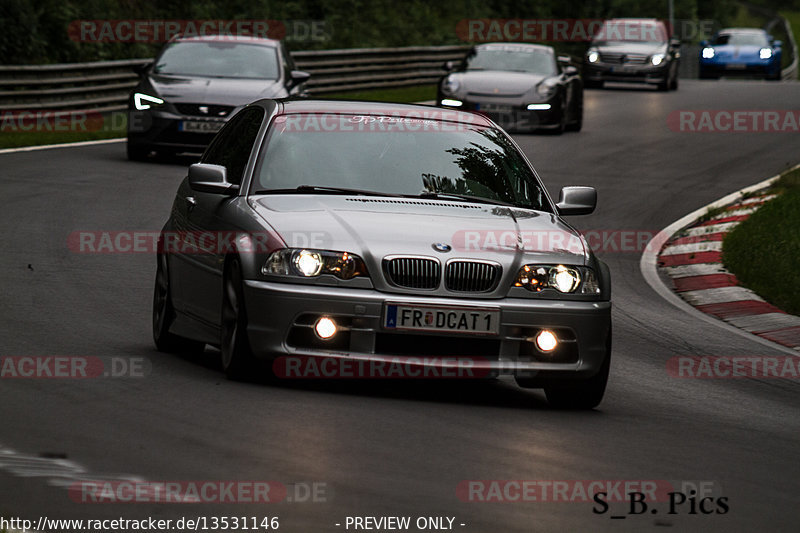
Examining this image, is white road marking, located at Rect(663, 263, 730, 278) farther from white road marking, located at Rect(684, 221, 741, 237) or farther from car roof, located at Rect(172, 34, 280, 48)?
car roof, located at Rect(172, 34, 280, 48)

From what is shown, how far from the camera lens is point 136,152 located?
2111cm

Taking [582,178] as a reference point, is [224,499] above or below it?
above

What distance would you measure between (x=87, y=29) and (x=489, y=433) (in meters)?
25.6

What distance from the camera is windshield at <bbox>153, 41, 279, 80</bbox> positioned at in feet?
70.1

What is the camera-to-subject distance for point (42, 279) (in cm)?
1156

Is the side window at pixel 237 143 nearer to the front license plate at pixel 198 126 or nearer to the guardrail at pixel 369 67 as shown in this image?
the front license plate at pixel 198 126

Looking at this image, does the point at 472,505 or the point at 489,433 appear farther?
the point at 489,433

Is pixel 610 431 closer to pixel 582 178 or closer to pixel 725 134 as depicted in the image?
pixel 582 178

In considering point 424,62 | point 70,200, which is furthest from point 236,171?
point 424,62

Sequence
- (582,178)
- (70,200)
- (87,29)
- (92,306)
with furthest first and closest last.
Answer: (87,29) < (582,178) < (70,200) < (92,306)

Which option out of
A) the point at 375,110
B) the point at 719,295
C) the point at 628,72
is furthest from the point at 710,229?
the point at 628,72

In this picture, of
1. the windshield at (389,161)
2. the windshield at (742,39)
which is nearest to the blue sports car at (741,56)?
the windshield at (742,39)

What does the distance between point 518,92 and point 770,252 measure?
11.7 meters

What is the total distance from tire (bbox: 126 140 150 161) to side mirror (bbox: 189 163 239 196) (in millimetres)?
12670
